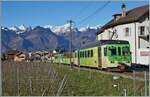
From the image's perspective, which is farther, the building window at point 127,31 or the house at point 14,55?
the building window at point 127,31

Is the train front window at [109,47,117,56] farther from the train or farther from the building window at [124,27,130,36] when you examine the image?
the building window at [124,27,130,36]

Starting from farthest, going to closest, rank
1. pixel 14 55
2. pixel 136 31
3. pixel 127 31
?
pixel 127 31 < pixel 136 31 < pixel 14 55

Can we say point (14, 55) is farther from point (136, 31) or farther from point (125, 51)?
point (136, 31)

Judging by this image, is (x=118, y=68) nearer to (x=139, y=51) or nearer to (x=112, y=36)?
(x=139, y=51)

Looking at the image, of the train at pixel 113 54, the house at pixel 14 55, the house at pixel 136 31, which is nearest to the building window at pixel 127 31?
the house at pixel 136 31

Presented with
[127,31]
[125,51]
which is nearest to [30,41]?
[127,31]

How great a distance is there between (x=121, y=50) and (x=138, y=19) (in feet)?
39.6

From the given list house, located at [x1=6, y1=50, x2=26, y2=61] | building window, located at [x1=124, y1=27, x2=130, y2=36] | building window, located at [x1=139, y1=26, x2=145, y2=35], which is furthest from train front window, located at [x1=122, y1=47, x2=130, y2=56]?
building window, located at [x1=124, y1=27, x2=130, y2=36]

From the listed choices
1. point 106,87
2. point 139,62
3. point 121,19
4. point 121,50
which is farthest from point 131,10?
point 106,87

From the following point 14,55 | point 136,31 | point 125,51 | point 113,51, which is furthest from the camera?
point 136,31

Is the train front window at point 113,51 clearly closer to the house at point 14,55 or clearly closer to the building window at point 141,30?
the house at point 14,55

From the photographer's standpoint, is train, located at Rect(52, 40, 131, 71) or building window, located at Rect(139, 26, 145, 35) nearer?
→ train, located at Rect(52, 40, 131, 71)

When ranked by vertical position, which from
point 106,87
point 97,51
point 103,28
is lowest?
point 106,87

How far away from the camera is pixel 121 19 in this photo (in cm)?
4019
